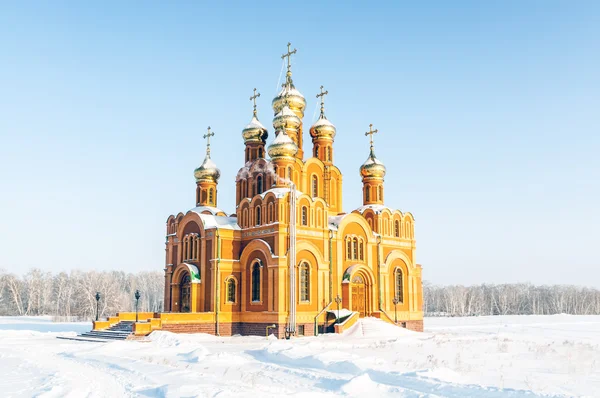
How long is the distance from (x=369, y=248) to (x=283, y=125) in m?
8.25

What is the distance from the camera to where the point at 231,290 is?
96.9 feet

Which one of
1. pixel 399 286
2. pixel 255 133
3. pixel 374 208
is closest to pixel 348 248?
pixel 374 208

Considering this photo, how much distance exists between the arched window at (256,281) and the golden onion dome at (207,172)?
288 inches

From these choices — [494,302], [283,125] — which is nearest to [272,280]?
[283,125]

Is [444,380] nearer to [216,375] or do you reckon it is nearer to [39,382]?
[216,375]

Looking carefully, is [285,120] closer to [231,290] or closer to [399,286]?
[231,290]

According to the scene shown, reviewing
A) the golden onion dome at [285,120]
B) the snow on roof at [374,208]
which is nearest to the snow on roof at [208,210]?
the golden onion dome at [285,120]

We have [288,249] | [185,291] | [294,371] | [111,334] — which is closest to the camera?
[294,371]

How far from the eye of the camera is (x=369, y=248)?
3262 cm

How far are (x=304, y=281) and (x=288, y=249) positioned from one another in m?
2.08

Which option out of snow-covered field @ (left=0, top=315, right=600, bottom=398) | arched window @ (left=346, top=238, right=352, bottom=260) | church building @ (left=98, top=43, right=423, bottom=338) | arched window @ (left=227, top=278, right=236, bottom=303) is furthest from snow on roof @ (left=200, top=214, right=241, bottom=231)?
snow-covered field @ (left=0, top=315, right=600, bottom=398)

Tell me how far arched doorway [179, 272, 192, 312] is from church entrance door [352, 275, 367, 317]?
8531 millimetres

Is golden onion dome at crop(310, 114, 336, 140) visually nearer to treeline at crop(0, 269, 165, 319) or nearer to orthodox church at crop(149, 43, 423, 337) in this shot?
orthodox church at crop(149, 43, 423, 337)

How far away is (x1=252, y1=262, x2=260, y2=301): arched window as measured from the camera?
95.7 feet
